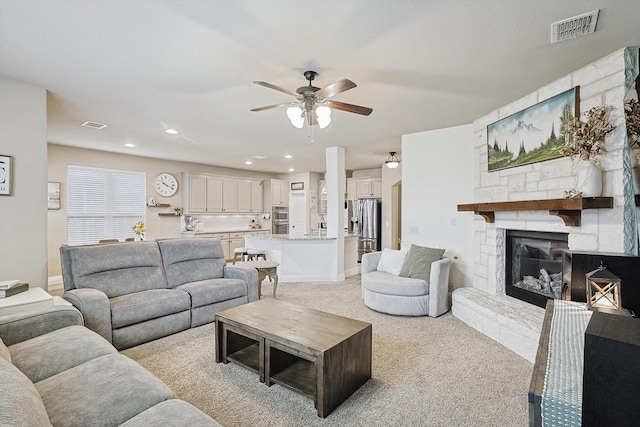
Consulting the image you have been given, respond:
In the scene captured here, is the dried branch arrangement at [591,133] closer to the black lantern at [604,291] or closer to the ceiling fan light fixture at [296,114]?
the black lantern at [604,291]

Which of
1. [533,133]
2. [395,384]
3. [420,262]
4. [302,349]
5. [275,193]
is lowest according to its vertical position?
[395,384]

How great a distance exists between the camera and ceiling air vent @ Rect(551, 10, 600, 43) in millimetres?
2014

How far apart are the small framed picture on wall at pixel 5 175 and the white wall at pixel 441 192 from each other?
4.80 meters

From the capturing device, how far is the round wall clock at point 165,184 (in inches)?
278

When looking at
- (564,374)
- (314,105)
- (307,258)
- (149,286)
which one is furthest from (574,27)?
(307,258)

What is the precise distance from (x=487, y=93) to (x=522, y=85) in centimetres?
31

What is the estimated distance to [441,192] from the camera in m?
4.71

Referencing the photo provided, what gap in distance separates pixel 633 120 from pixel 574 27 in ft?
3.01

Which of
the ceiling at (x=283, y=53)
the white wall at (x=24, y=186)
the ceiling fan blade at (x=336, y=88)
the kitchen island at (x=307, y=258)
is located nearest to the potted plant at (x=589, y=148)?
the ceiling at (x=283, y=53)

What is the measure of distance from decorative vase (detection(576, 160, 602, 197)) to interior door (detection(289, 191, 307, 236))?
724cm

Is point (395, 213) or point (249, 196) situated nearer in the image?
point (395, 213)

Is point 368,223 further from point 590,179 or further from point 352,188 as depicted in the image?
point 590,179

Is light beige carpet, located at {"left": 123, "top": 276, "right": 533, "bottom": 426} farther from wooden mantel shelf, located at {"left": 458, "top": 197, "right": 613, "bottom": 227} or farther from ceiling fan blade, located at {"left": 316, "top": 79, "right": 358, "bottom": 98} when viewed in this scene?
ceiling fan blade, located at {"left": 316, "top": 79, "right": 358, "bottom": 98}

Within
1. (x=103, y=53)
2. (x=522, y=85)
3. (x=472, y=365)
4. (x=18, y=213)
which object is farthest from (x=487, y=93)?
(x=18, y=213)
